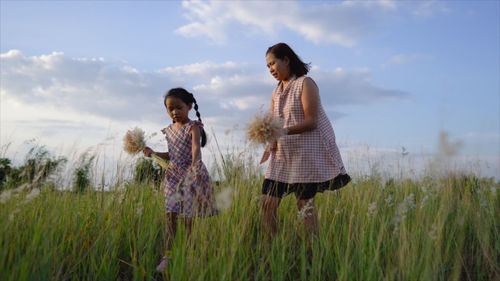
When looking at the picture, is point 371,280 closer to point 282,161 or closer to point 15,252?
point 282,161

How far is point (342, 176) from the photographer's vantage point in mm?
3262

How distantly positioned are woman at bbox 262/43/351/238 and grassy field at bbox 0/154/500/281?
0.69ft

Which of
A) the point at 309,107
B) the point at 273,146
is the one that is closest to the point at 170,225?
the point at 273,146

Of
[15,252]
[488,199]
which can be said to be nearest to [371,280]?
[15,252]

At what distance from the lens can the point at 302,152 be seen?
126 inches

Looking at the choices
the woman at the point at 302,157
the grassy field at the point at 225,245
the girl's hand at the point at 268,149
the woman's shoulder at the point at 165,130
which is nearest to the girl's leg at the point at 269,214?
the woman at the point at 302,157

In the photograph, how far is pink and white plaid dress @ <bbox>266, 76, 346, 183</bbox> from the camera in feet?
10.5

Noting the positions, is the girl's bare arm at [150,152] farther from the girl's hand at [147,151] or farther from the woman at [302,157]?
the woman at [302,157]

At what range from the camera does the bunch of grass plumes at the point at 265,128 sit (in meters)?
2.94

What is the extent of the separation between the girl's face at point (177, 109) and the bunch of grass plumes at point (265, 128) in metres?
1.17

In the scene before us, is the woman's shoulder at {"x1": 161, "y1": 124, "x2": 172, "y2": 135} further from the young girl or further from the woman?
the woman

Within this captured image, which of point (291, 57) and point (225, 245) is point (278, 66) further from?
point (225, 245)

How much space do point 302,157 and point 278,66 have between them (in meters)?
0.87

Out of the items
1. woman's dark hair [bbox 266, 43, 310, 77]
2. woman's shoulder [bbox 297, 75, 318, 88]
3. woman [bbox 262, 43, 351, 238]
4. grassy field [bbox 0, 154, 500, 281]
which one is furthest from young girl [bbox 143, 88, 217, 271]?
woman's shoulder [bbox 297, 75, 318, 88]
